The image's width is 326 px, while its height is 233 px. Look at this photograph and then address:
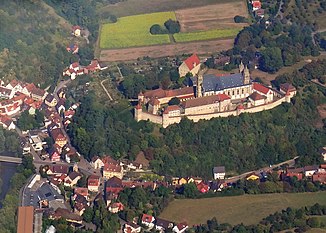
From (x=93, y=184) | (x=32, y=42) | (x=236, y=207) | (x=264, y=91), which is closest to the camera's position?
(x=236, y=207)

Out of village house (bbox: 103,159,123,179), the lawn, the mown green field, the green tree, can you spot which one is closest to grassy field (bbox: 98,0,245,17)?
the lawn

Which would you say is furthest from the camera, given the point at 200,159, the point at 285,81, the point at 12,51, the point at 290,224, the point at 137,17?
the point at 137,17

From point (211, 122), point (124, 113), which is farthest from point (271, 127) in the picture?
point (124, 113)

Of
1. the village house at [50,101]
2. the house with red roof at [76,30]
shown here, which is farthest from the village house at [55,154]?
the house with red roof at [76,30]

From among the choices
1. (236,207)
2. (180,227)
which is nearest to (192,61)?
(236,207)

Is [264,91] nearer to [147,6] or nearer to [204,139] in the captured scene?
[204,139]

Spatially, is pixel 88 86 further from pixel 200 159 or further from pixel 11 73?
pixel 200 159
